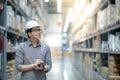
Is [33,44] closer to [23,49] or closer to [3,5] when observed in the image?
[23,49]

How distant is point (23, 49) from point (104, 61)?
16.9 feet

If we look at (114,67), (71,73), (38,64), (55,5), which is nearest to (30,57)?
(38,64)

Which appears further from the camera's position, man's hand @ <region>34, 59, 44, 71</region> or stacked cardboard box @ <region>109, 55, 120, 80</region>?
stacked cardboard box @ <region>109, 55, 120, 80</region>

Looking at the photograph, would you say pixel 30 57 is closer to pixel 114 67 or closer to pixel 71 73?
pixel 114 67

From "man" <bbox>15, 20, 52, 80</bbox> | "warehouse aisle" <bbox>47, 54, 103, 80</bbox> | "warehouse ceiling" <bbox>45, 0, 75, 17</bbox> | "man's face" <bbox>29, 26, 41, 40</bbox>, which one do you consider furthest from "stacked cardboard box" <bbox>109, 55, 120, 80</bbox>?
"warehouse ceiling" <bbox>45, 0, 75, 17</bbox>

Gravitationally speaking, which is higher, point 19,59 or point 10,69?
point 19,59

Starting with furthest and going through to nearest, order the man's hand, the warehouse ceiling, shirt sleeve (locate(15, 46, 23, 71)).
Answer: the warehouse ceiling, shirt sleeve (locate(15, 46, 23, 71)), the man's hand

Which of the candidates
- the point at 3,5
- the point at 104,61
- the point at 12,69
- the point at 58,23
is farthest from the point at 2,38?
the point at 58,23

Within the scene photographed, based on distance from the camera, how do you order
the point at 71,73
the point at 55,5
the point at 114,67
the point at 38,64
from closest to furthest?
the point at 38,64 → the point at 114,67 → the point at 71,73 → the point at 55,5

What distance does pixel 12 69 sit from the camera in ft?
20.8

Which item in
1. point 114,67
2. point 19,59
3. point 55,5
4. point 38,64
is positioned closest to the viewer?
point 38,64

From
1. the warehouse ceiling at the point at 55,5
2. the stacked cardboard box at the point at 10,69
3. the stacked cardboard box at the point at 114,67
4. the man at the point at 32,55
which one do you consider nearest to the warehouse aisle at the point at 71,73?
the stacked cardboard box at the point at 114,67

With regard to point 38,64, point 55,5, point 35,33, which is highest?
point 55,5

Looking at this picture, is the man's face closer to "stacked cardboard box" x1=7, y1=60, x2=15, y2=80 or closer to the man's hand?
the man's hand
